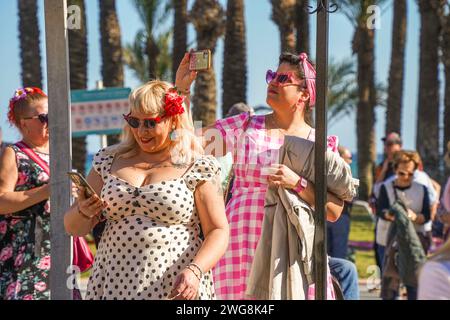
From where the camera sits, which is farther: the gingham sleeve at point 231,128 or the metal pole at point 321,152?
the gingham sleeve at point 231,128

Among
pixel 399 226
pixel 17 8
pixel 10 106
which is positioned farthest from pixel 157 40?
pixel 10 106

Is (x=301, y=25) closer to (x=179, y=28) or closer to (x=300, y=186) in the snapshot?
(x=179, y=28)

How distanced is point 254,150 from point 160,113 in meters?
1.04

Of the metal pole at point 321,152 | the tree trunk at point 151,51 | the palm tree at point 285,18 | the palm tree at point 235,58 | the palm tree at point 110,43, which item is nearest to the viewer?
the metal pole at point 321,152

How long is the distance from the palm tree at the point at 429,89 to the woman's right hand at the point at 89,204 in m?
19.5

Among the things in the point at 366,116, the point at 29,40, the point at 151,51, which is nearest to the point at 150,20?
the point at 151,51

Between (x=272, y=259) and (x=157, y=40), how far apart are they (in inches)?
1281

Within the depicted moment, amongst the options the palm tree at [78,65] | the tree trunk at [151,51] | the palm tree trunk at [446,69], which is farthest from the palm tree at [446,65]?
the tree trunk at [151,51]

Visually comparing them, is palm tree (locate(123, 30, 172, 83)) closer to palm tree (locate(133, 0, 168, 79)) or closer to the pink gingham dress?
palm tree (locate(133, 0, 168, 79))

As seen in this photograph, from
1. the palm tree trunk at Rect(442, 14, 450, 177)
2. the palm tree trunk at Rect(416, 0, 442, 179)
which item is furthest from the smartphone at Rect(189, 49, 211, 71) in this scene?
the palm tree trunk at Rect(416, 0, 442, 179)

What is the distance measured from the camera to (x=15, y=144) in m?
6.18

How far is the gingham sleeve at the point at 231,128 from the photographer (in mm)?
5574

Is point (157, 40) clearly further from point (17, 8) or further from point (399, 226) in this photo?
point (399, 226)

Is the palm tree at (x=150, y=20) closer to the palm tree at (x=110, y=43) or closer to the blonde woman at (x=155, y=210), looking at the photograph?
the palm tree at (x=110, y=43)
